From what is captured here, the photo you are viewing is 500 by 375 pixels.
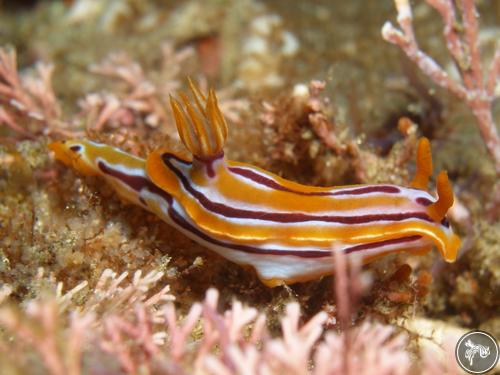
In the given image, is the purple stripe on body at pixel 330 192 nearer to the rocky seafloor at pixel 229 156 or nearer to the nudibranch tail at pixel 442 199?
the nudibranch tail at pixel 442 199

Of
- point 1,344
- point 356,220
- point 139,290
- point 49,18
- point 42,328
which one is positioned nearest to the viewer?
point 42,328

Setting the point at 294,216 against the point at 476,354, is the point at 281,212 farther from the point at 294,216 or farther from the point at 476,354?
the point at 476,354

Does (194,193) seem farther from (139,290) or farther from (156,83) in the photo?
(156,83)

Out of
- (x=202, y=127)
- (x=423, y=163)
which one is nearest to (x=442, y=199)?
(x=423, y=163)

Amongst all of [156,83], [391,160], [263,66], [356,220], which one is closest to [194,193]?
[356,220]

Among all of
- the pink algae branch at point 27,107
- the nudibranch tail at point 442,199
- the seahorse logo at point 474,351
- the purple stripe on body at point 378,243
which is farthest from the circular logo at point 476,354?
the pink algae branch at point 27,107

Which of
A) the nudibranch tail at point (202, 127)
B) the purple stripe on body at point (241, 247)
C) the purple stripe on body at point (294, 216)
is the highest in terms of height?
the nudibranch tail at point (202, 127)
